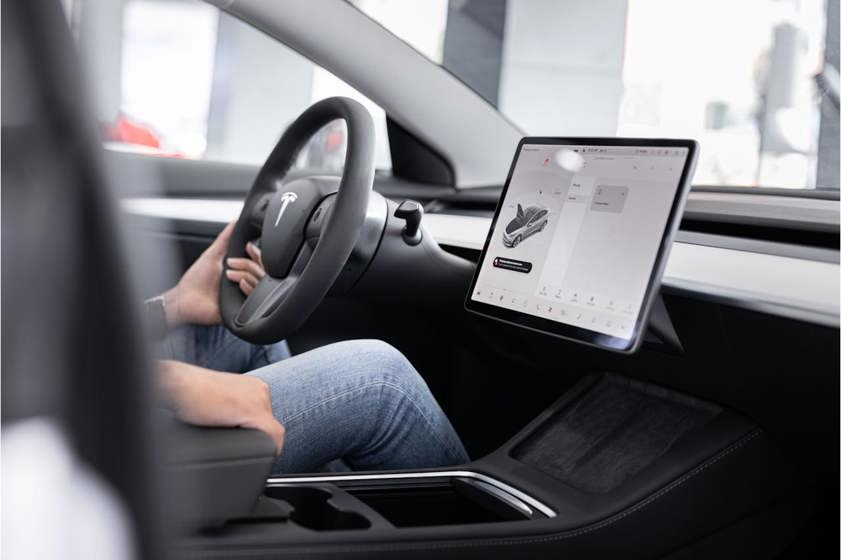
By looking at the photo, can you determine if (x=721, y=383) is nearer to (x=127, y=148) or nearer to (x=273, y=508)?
(x=273, y=508)

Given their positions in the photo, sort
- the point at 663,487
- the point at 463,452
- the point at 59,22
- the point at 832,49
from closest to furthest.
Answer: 1. the point at 59,22
2. the point at 663,487
3. the point at 463,452
4. the point at 832,49

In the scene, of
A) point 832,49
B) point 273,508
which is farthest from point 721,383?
point 832,49

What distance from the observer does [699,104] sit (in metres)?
3.59

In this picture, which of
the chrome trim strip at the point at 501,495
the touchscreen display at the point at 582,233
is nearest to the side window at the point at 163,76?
the touchscreen display at the point at 582,233

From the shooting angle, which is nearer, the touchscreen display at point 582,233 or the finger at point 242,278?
the touchscreen display at point 582,233

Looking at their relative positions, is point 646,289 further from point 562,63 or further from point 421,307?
point 562,63

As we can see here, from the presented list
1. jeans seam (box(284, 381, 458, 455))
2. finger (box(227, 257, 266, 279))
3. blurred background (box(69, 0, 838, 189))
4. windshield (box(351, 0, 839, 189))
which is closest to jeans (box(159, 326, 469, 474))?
jeans seam (box(284, 381, 458, 455))

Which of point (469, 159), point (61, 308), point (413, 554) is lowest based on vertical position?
point (413, 554)

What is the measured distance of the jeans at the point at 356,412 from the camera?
1.18 m

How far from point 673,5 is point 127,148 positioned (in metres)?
3.51

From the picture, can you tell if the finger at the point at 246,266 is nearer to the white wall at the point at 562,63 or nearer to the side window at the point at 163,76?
the side window at the point at 163,76

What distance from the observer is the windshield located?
81.8 inches

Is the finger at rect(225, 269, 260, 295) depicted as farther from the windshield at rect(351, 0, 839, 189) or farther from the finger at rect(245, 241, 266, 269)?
the windshield at rect(351, 0, 839, 189)

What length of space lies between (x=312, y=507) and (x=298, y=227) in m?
0.42
